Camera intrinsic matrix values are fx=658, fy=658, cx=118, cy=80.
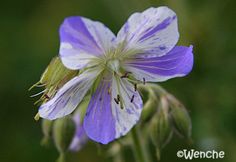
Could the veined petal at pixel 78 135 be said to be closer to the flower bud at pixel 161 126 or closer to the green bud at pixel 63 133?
the green bud at pixel 63 133

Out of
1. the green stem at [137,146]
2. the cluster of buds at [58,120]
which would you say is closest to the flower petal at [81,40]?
the cluster of buds at [58,120]

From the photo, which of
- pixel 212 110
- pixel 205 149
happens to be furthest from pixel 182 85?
pixel 205 149

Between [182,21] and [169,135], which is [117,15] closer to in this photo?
[182,21]

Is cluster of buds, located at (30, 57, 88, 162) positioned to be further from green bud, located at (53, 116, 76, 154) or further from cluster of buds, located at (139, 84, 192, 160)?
cluster of buds, located at (139, 84, 192, 160)

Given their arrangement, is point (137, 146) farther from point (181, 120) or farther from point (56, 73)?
point (56, 73)

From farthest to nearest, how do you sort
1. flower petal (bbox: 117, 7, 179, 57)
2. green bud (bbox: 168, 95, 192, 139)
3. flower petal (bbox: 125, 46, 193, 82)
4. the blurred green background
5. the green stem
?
1. the blurred green background
2. green bud (bbox: 168, 95, 192, 139)
3. the green stem
4. flower petal (bbox: 125, 46, 193, 82)
5. flower petal (bbox: 117, 7, 179, 57)

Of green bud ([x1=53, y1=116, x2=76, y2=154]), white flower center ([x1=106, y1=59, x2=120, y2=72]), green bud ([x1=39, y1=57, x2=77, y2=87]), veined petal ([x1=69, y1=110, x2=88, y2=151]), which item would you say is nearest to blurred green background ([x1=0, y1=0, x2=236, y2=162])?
veined petal ([x1=69, y1=110, x2=88, y2=151])
